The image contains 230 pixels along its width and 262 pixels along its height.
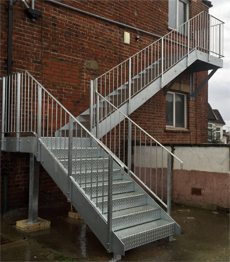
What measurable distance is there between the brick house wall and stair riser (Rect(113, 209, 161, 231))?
2.30m

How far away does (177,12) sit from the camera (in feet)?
31.0

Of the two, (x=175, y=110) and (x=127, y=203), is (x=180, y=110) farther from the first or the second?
(x=127, y=203)

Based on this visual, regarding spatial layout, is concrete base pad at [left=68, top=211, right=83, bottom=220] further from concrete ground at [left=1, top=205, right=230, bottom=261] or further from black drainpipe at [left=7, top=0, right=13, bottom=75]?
black drainpipe at [left=7, top=0, right=13, bottom=75]

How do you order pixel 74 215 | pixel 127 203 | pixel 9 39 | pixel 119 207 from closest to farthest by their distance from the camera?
pixel 119 207
pixel 127 203
pixel 9 39
pixel 74 215

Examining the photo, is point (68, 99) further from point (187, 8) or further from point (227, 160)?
point (187, 8)

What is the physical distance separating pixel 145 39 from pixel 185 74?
188 centimetres

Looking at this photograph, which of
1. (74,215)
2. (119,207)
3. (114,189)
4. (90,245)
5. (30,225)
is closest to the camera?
(90,245)

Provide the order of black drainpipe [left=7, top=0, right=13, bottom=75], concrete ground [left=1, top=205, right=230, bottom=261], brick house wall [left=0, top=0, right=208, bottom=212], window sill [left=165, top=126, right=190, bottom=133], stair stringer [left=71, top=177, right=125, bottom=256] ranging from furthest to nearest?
window sill [left=165, top=126, right=190, bottom=133] < brick house wall [left=0, top=0, right=208, bottom=212] < black drainpipe [left=7, top=0, right=13, bottom=75] < concrete ground [left=1, top=205, right=230, bottom=261] < stair stringer [left=71, top=177, right=125, bottom=256]

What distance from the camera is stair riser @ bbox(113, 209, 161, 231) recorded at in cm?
407

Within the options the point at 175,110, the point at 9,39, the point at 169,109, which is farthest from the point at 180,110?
the point at 9,39

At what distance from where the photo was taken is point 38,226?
5.03 meters

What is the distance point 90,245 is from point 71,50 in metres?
4.12

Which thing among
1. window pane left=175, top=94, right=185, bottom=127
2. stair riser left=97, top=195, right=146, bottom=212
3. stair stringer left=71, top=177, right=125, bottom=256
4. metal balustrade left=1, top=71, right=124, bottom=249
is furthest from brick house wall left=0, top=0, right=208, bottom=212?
stair riser left=97, top=195, right=146, bottom=212

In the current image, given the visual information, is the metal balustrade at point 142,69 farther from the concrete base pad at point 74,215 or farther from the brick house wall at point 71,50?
the concrete base pad at point 74,215
